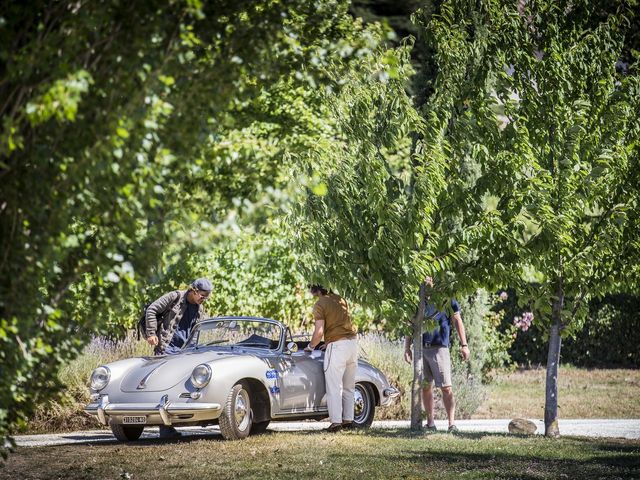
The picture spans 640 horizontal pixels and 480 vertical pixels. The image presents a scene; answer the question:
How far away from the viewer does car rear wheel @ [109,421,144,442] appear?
1101 centimetres

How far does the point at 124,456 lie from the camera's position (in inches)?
370

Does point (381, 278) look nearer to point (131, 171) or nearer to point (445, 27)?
point (445, 27)

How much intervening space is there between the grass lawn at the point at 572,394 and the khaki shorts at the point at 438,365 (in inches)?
147

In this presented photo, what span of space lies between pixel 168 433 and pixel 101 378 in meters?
1.42

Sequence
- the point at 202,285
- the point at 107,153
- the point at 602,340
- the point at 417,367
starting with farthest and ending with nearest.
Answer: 1. the point at 602,340
2. the point at 202,285
3. the point at 417,367
4. the point at 107,153

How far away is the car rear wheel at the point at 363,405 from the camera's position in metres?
12.6

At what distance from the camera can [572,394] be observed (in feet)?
59.3

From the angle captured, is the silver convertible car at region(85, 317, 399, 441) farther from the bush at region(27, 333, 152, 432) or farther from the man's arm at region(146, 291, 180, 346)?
the bush at region(27, 333, 152, 432)

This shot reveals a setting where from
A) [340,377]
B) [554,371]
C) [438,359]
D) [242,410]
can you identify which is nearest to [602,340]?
[554,371]

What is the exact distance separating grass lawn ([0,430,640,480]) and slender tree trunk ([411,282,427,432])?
57 centimetres

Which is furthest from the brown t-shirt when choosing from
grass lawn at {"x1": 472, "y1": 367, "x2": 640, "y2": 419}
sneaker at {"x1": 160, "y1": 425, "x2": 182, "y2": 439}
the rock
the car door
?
grass lawn at {"x1": 472, "y1": 367, "x2": 640, "y2": 419}

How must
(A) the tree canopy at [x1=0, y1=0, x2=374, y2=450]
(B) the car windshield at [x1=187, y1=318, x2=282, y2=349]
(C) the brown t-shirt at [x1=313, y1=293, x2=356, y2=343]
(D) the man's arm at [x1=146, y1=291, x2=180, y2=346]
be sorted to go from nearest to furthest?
(A) the tree canopy at [x1=0, y1=0, x2=374, y2=450] < (C) the brown t-shirt at [x1=313, y1=293, x2=356, y2=343] < (B) the car windshield at [x1=187, y1=318, x2=282, y2=349] < (D) the man's arm at [x1=146, y1=291, x2=180, y2=346]

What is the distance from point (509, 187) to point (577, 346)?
40.6ft

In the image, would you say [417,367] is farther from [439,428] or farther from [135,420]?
[135,420]
